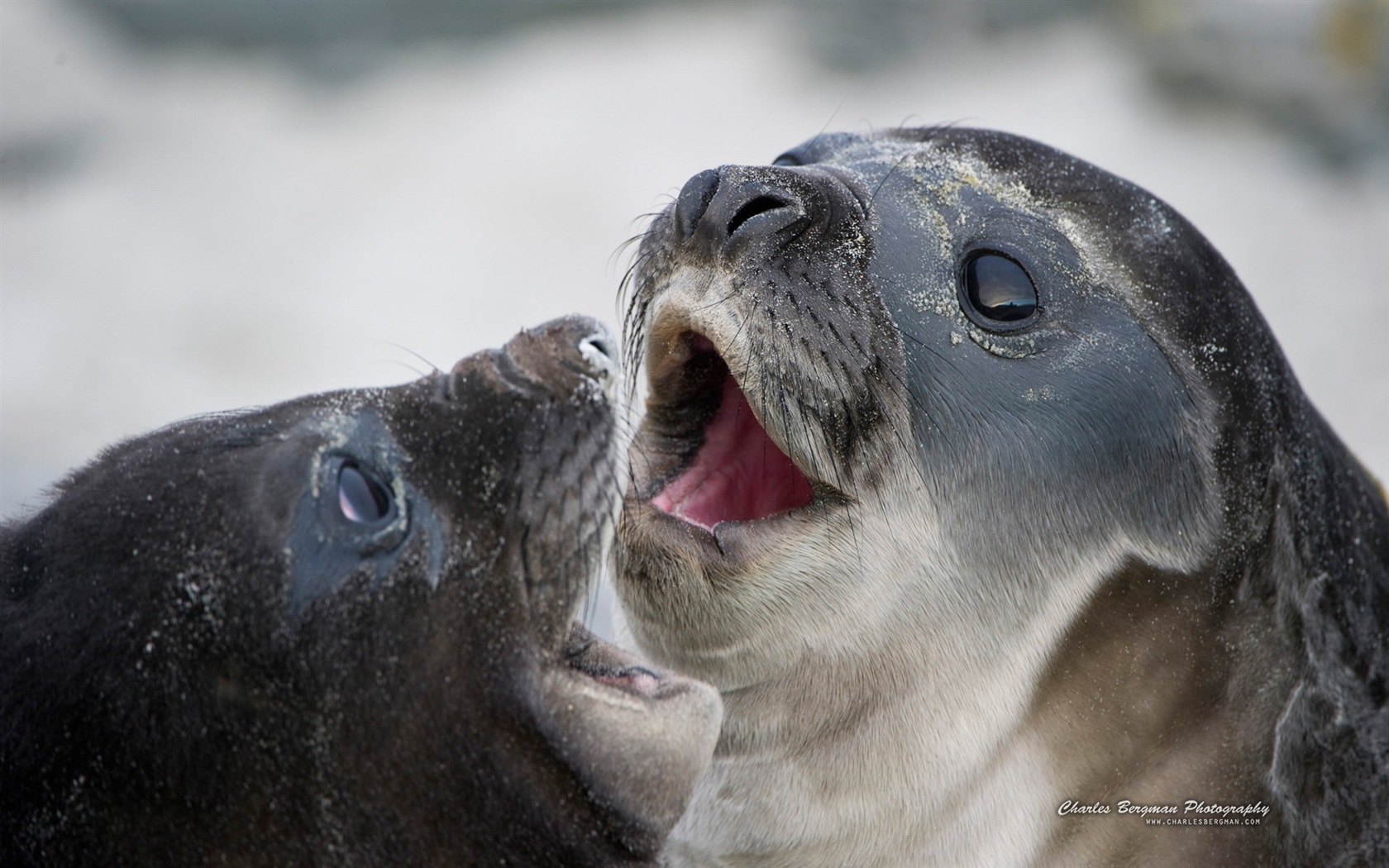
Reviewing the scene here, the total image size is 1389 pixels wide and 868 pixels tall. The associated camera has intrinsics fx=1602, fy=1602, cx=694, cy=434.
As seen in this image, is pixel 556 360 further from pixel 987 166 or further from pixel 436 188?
pixel 436 188

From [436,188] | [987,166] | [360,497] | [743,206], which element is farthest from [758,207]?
[436,188]

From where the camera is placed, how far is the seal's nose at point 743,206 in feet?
12.1

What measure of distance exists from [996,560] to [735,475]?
71 centimetres

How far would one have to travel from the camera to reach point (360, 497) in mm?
3248

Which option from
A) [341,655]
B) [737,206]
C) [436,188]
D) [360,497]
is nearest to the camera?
[341,655]

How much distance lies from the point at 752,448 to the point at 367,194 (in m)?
9.21

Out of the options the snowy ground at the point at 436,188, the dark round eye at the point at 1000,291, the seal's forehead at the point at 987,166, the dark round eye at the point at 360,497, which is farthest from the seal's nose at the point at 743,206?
the snowy ground at the point at 436,188

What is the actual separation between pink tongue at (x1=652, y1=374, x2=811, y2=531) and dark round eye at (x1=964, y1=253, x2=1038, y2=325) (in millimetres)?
621

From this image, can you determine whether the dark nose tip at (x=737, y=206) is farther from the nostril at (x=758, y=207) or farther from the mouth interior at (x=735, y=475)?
the mouth interior at (x=735, y=475)

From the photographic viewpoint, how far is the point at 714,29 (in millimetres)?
15555

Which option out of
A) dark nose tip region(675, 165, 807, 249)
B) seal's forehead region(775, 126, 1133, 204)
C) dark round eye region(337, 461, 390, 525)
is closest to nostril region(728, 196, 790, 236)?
dark nose tip region(675, 165, 807, 249)

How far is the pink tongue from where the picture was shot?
4.00 meters

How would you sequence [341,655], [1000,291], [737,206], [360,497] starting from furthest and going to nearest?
1. [1000,291]
2. [737,206]
3. [360,497]
4. [341,655]

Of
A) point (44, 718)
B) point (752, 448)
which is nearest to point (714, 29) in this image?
point (752, 448)
